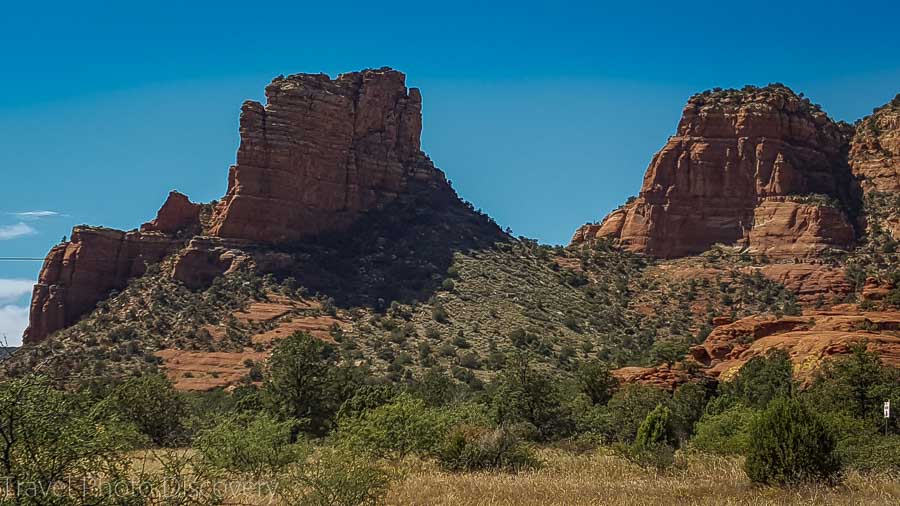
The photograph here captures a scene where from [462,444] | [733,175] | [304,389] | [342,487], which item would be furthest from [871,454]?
[733,175]

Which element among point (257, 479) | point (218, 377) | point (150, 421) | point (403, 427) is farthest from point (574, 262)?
point (257, 479)

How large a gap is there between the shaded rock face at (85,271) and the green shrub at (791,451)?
68.7 meters

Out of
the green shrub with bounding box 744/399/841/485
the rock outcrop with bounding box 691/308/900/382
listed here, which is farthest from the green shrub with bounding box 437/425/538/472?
the rock outcrop with bounding box 691/308/900/382

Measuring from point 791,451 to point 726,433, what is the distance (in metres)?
11.8

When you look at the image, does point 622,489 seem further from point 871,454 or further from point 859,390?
point 859,390

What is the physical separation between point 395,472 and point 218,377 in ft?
144

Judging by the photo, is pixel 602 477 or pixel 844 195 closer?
pixel 602 477

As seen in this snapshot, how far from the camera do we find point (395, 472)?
20.3 metres

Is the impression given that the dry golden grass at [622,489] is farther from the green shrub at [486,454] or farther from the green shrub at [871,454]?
the green shrub at [871,454]

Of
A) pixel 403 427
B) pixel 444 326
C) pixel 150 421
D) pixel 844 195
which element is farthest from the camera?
pixel 844 195

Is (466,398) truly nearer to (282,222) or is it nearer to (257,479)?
(257,479)

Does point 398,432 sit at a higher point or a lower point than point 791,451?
lower

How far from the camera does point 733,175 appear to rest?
295 ft

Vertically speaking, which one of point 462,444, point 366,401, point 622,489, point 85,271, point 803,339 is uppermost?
point 85,271
